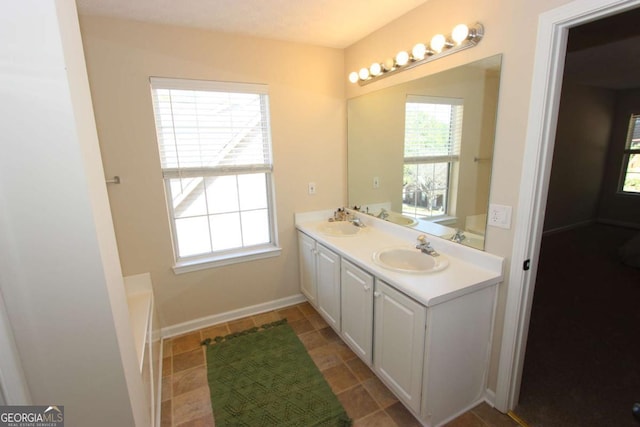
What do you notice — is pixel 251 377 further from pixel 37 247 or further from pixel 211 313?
pixel 37 247

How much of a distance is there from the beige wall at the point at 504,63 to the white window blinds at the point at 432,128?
23 centimetres

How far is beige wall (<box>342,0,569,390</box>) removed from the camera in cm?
139

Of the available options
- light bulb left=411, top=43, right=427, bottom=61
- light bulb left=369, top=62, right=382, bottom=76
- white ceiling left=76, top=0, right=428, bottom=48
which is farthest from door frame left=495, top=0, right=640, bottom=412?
light bulb left=369, top=62, right=382, bottom=76

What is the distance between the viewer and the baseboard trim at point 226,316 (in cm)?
249

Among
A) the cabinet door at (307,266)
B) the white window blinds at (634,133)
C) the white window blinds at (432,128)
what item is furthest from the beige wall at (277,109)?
the white window blinds at (634,133)

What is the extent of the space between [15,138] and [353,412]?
195cm

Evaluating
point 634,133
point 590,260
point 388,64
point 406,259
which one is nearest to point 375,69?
point 388,64

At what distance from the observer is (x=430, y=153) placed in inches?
85.2

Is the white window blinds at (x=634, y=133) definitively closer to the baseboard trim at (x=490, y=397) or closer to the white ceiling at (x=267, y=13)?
the white ceiling at (x=267, y=13)

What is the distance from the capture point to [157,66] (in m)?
2.09

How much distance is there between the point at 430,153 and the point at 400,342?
136 centimetres

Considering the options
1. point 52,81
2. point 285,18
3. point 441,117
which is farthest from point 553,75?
point 52,81

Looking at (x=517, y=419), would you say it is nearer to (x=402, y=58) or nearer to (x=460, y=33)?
(x=460, y=33)

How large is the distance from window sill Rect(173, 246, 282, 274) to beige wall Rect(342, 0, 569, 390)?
1.83 m
